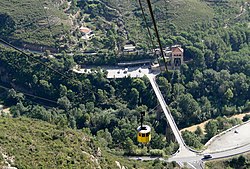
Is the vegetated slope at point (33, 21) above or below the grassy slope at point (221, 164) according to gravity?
above

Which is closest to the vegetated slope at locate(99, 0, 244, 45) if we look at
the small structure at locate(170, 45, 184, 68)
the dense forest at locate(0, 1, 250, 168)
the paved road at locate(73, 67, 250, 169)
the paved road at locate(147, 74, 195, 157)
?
the dense forest at locate(0, 1, 250, 168)

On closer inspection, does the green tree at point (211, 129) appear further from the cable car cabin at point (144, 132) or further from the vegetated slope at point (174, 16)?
the cable car cabin at point (144, 132)

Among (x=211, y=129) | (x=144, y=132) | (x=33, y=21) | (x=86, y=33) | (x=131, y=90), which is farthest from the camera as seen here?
(x=33, y=21)

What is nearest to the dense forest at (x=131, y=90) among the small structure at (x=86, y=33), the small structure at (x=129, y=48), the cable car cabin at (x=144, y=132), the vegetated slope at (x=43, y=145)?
the small structure at (x=129, y=48)

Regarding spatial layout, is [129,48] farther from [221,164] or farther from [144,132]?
[144,132]

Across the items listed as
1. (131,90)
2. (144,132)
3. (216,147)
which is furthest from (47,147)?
(131,90)

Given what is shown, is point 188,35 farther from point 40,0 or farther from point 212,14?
point 40,0

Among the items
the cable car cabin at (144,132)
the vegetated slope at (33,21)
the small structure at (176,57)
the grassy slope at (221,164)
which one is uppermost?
the cable car cabin at (144,132)
